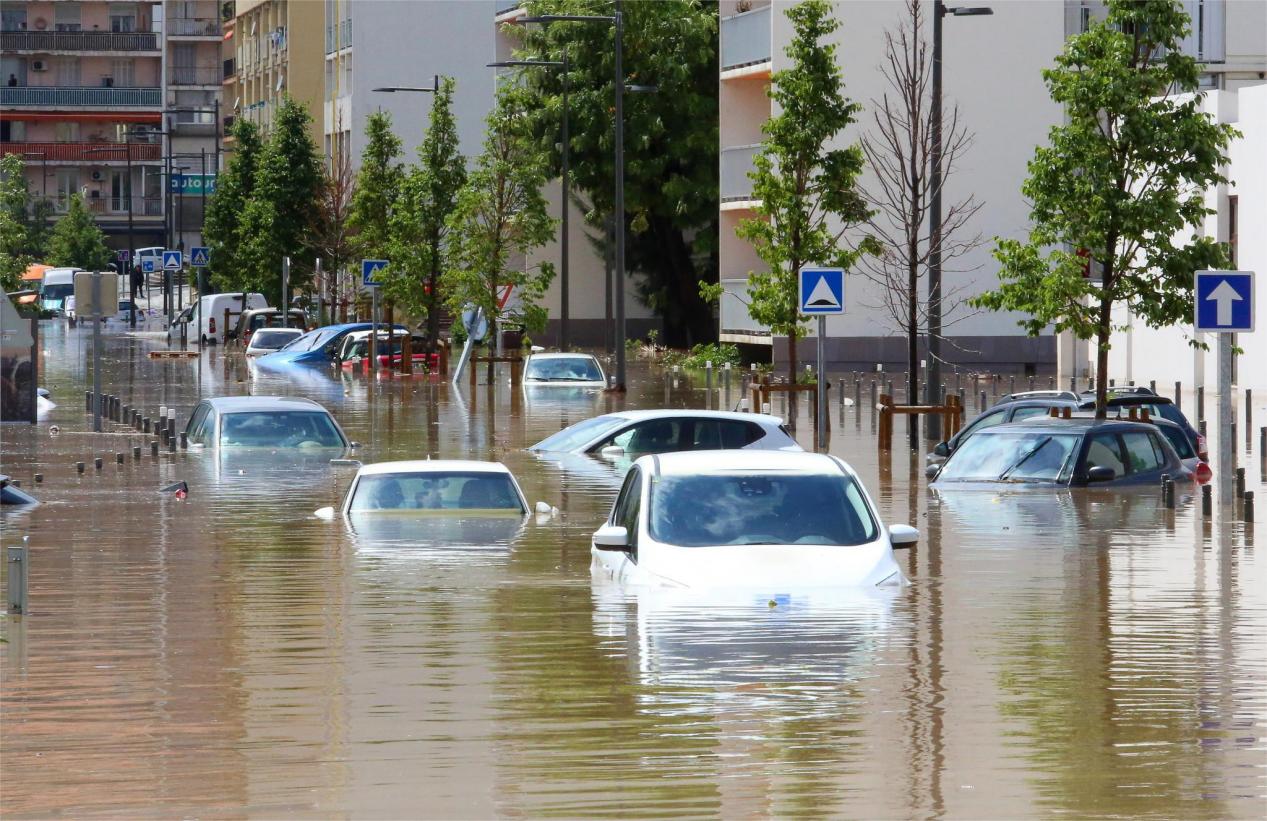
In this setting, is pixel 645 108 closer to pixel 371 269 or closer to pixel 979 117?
pixel 979 117

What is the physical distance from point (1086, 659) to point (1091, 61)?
17.9 metres

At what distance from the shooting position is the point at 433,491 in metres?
22.0

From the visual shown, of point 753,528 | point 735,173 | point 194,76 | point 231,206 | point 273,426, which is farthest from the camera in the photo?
point 194,76

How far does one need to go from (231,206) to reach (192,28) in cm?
5615

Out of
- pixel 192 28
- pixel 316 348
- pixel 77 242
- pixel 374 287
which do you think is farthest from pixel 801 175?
pixel 192 28

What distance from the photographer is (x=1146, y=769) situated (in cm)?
1020

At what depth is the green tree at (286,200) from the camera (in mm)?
91000

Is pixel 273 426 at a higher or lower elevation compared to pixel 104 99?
lower

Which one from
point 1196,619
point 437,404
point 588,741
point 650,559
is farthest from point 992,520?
point 437,404

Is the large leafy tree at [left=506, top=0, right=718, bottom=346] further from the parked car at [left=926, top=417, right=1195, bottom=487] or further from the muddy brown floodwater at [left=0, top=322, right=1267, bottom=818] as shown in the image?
the muddy brown floodwater at [left=0, top=322, right=1267, bottom=818]

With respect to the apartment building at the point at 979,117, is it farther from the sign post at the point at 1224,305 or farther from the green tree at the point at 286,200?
the sign post at the point at 1224,305

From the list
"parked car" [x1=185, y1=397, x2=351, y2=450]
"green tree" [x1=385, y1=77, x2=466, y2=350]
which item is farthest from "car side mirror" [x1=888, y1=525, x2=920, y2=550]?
"green tree" [x1=385, y1=77, x2=466, y2=350]

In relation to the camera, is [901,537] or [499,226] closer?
[901,537]

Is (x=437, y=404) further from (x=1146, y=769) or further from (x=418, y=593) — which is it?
(x=1146, y=769)
